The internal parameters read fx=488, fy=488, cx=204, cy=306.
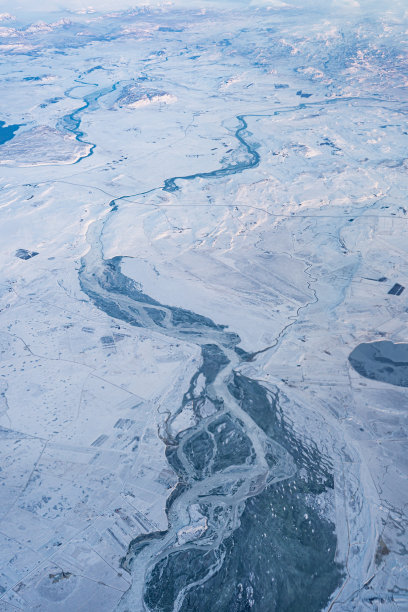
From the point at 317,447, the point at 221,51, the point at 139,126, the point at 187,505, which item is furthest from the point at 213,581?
the point at 221,51

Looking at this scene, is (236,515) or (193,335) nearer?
(236,515)

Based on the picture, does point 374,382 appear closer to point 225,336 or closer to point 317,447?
point 317,447

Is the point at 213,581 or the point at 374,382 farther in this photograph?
the point at 374,382

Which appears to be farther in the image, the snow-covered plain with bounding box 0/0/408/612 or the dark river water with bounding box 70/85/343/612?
the snow-covered plain with bounding box 0/0/408/612

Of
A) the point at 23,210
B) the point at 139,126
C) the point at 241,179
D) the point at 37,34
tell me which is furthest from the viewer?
the point at 37,34

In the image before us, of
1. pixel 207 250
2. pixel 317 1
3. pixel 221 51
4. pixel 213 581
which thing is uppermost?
pixel 317 1

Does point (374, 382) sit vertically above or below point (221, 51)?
below

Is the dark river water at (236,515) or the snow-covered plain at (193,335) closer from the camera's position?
the dark river water at (236,515)

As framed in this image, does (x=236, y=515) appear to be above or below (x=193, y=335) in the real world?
below
